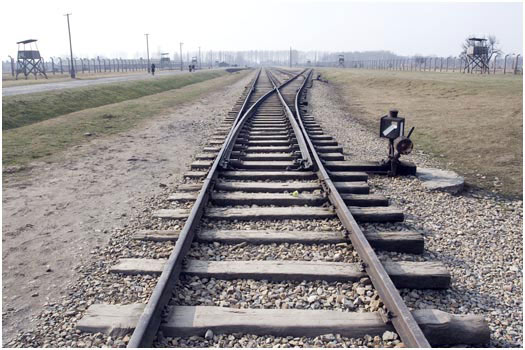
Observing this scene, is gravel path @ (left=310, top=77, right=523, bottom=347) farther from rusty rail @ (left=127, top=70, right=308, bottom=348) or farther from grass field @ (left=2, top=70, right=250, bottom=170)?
grass field @ (left=2, top=70, right=250, bottom=170)

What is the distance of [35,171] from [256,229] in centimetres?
486

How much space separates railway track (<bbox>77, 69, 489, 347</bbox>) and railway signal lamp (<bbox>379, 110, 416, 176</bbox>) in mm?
245

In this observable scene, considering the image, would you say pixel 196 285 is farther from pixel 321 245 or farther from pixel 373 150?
pixel 373 150

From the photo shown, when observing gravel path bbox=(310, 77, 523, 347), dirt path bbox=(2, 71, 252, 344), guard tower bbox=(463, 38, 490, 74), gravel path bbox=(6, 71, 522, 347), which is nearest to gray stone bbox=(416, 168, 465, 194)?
gravel path bbox=(310, 77, 523, 347)

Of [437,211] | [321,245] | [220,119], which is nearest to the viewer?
[321,245]

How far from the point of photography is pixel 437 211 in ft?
17.6

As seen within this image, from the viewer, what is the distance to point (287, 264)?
148 inches

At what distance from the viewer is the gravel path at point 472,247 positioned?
3.30m

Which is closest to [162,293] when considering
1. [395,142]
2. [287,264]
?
[287,264]

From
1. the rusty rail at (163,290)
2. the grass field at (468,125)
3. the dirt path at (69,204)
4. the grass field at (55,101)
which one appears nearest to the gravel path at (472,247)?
the grass field at (468,125)

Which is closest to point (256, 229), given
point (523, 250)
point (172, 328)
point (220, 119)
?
point (172, 328)

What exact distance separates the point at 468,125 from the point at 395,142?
6.07 metres

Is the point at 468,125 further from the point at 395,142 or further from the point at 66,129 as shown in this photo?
the point at 66,129

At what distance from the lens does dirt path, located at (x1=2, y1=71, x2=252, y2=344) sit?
3.75 m
